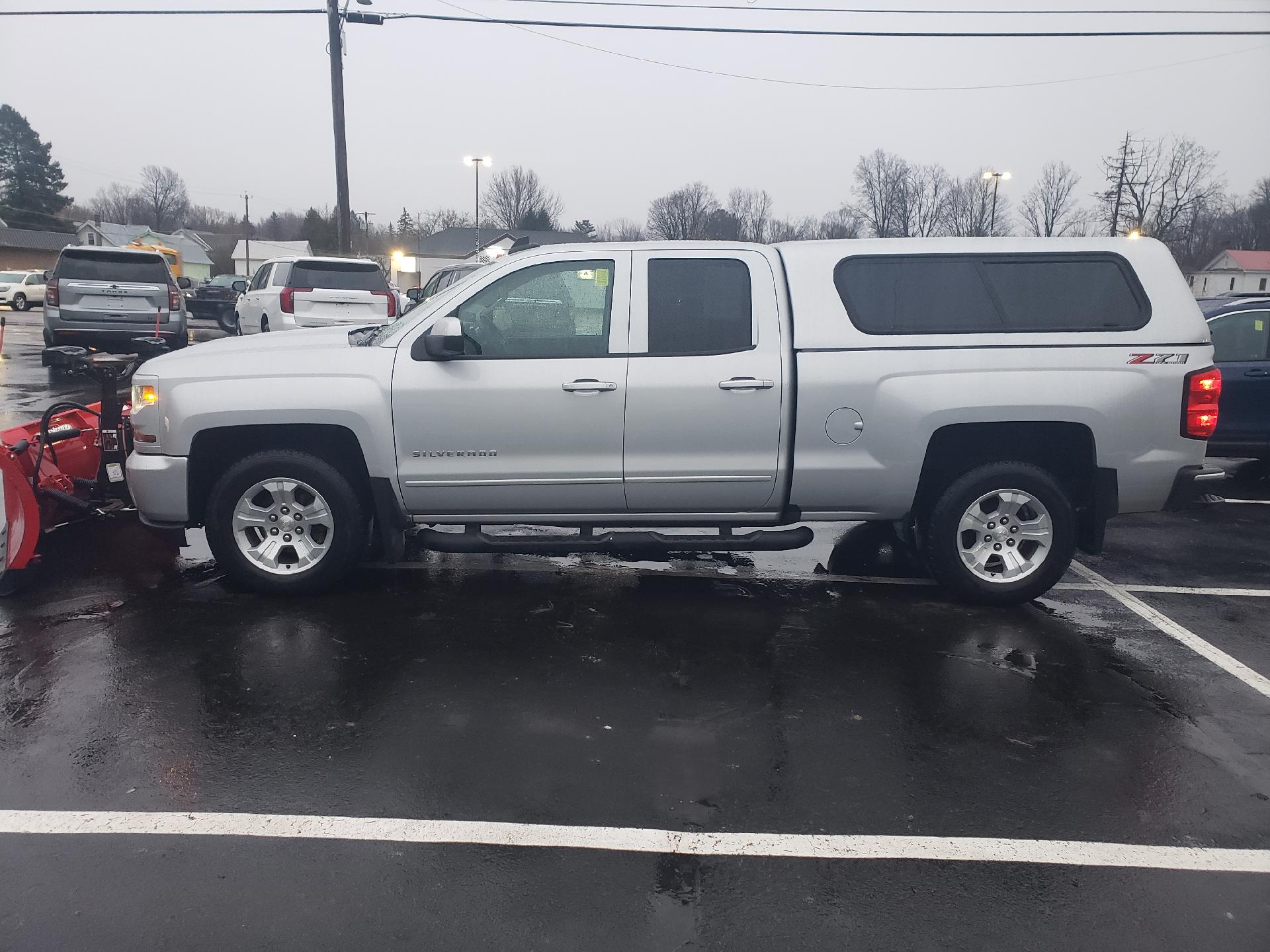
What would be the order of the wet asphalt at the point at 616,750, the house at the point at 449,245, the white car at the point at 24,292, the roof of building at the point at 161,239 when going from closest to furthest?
the wet asphalt at the point at 616,750 → the white car at the point at 24,292 → the house at the point at 449,245 → the roof of building at the point at 161,239

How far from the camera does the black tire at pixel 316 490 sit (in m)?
5.28

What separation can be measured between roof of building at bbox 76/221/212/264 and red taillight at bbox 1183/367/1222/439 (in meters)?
97.2

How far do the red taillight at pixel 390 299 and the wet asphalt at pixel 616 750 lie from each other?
9.66 metres

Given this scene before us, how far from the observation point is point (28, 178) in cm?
9519

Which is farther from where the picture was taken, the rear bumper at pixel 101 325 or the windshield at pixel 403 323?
the rear bumper at pixel 101 325

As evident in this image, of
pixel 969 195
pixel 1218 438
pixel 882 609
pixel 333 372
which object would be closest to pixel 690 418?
pixel 882 609

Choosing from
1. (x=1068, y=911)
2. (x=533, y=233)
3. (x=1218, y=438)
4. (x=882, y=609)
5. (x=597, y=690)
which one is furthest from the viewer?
(x=533, y=233)

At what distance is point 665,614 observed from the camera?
5.36 metres

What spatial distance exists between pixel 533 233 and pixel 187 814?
242 ft

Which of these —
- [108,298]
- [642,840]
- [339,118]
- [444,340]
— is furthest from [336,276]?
[642,840]

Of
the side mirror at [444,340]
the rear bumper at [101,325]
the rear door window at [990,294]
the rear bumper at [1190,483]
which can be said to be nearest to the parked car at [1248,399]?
the rear bumper at [1190,483]

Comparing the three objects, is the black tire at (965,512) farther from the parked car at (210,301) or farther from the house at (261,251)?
the house at (261,251)

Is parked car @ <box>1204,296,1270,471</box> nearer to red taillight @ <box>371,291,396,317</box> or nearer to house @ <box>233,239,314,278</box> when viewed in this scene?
red taillight @ <box>371,291,396,317</box>

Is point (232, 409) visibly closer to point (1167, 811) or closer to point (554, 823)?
point (554, 823)
